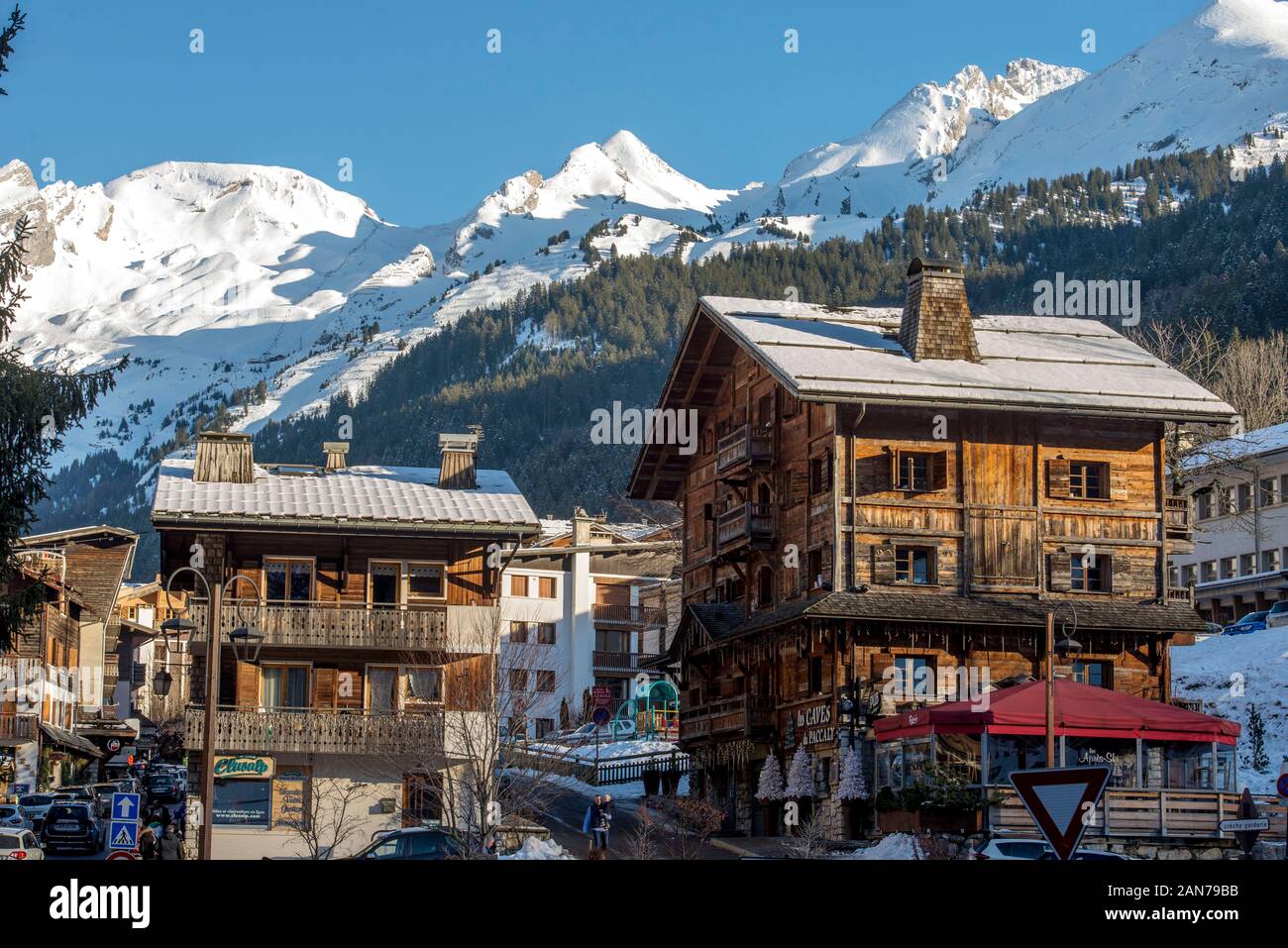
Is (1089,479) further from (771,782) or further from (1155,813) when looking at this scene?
(1155,813)

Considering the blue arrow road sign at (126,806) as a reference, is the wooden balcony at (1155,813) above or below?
below

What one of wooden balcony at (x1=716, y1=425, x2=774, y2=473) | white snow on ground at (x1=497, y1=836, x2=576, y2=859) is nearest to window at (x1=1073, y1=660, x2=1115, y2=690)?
wooden balcony at (x1=716, y1=425, x2=774, y2=473)

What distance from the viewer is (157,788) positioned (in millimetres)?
72312

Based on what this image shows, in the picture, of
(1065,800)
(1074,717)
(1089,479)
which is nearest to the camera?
(1065,800)

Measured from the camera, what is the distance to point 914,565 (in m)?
54.7

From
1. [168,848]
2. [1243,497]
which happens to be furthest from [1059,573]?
[1243,497]

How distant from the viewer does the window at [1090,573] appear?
55625 mm

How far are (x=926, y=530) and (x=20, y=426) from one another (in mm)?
31585

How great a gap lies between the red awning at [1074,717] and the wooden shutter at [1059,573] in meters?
9.69

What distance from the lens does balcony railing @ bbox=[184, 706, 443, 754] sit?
5312cm

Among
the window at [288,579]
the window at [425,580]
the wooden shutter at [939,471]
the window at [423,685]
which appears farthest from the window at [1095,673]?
the window at [288,579]

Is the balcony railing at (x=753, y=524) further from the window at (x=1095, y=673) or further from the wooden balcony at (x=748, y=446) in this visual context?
the window at (x=1095, y=673)

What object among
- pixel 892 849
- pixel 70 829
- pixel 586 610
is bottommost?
pixel 70 829
